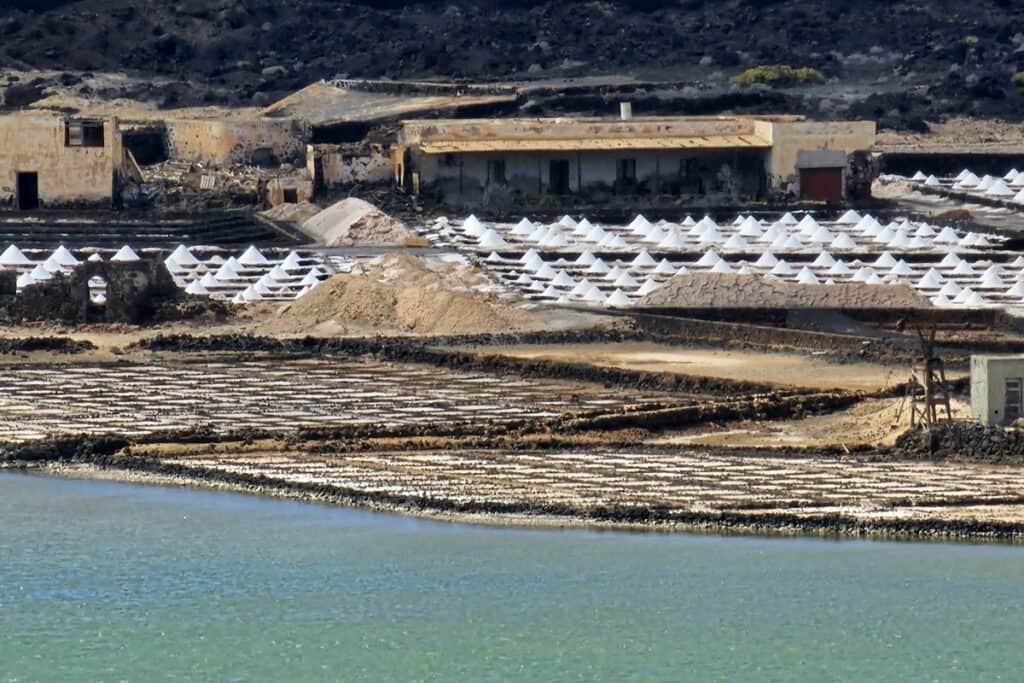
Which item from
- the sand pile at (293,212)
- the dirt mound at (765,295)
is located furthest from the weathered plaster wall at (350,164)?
the dirt mound at (765,295)

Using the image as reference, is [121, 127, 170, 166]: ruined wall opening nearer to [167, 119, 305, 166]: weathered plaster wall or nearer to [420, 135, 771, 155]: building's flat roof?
[167, 119, 305, 166]: weathered plaster wall

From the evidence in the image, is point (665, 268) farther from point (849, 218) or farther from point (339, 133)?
point (339, 133)

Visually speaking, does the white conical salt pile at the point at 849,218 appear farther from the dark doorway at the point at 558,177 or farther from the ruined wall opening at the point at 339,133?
the ruined wall opening at the point at 339,133

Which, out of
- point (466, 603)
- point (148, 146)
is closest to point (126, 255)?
point (148, 146)

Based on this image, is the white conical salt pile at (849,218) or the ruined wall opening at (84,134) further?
the ruined wall opening at (84,134)

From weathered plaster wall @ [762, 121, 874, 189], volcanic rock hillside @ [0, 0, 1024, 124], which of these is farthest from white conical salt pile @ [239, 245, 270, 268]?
volcanic rock hillside @ [0, 0, 1024, 124]

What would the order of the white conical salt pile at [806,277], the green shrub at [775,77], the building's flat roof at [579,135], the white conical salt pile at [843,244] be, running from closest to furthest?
the white conical salt pile at [806,277], the white conical salt pile at [843,244], the building's flat roof at [579,135], the green shrub at [775,77]

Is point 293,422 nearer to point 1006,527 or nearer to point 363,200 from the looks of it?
point 1006,527
